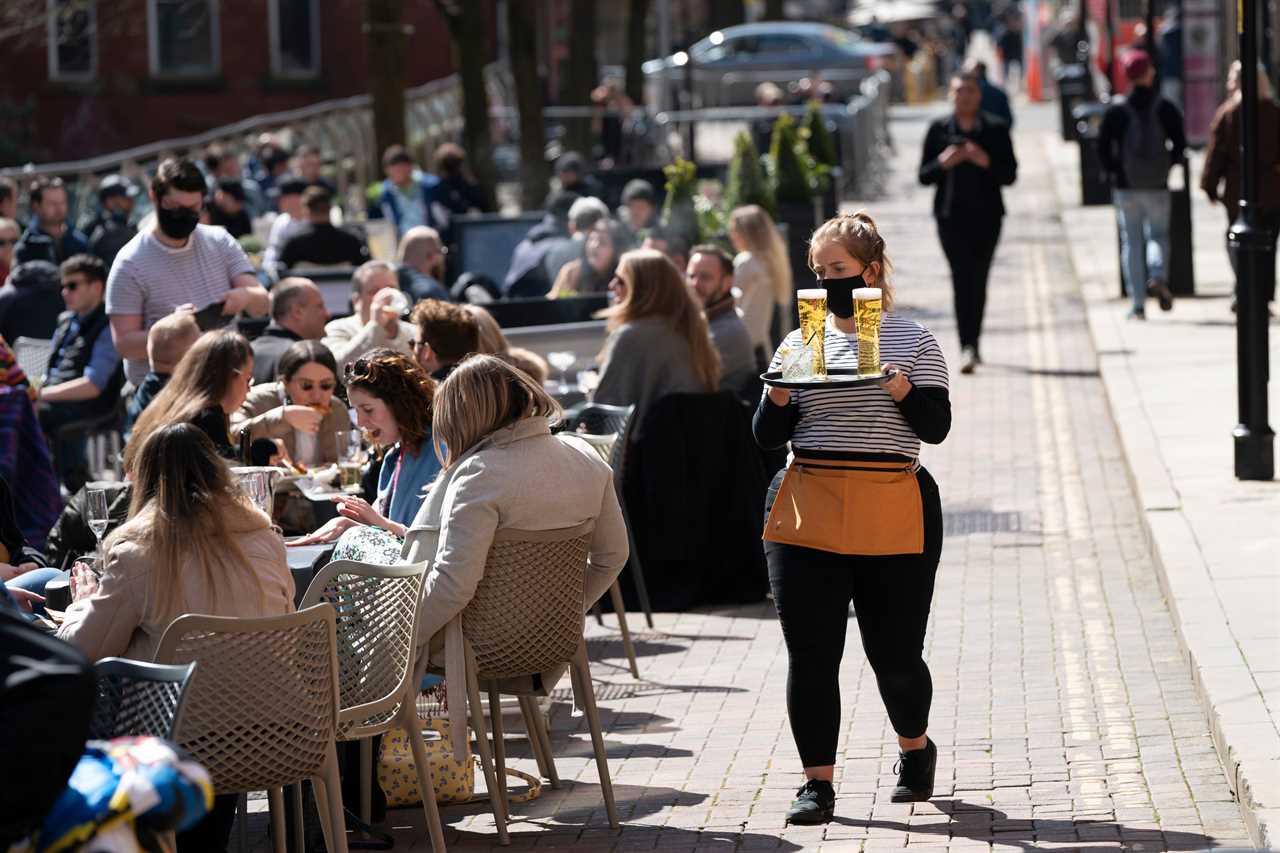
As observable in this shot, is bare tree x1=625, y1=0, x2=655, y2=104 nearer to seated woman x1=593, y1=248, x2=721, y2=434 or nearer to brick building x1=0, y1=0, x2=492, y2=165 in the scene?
brick building x1=0, y1=0, x2=492, y2=165

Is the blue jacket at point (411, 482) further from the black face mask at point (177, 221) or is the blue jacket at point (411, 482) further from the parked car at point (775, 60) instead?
the parked car at point (775, 60)

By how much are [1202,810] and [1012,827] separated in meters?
0.58

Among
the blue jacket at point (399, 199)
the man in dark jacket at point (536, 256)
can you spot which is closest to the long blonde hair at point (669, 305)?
the man in dark jacket at point (536, 256)

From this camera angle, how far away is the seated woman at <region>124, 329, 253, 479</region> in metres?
7.79

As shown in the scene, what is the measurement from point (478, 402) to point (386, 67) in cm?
1923

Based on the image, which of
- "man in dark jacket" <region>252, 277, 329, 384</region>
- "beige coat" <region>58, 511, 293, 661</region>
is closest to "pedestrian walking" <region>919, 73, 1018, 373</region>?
"man in dark jacket" <region>252, 277, 329, 384</region>

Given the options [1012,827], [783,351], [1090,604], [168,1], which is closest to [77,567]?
[783,351]

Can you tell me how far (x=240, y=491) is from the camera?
19.3 ft

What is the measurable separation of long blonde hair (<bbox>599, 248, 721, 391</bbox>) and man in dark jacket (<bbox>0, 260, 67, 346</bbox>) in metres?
5.09

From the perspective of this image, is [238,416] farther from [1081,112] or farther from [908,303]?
[1081,112]

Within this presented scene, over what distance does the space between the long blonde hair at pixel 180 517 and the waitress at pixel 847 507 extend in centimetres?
159

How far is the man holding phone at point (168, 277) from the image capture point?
10789 millimetres

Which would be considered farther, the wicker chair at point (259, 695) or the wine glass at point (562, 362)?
the wine glass at point (562, 362)

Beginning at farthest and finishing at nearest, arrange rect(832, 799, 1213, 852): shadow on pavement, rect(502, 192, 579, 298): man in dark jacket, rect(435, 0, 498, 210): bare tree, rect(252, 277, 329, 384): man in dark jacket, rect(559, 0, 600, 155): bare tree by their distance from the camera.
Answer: rect(559, 0, 600, 155): bare tree → rect(435, 0, 498, 210): bare tree → rect(502, 192, 579, 298): man in dark jacket → rect(252, 277, 329, 384): man in dark jacket → rect(832, 799, 1213, 852): shadow on pavement
